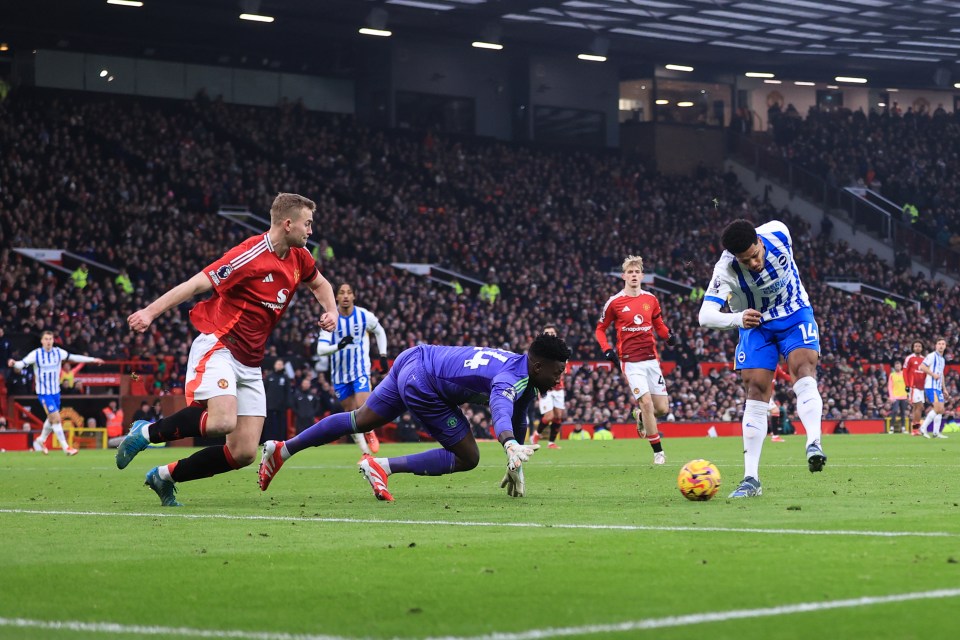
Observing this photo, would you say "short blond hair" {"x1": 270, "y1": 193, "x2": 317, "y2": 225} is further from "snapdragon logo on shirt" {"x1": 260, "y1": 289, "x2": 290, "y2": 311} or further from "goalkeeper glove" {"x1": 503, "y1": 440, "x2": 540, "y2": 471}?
"goalkeeper glove" {"x1": 503, "y1": 440, "x2": 540, "y2": 471}

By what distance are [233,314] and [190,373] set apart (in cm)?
59

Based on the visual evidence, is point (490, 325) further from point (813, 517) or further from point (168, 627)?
point (168, 627)

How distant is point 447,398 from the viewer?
10750mm

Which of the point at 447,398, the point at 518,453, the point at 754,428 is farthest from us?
the point at 754,428

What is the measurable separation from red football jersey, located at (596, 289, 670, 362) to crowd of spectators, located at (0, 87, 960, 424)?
572 inches

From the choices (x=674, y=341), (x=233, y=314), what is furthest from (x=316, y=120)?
(x=233, y=314)

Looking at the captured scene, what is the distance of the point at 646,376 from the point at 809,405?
830cm

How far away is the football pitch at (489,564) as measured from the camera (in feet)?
16.1

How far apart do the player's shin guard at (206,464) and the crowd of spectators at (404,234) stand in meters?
21.5

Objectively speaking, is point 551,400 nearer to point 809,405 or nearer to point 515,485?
point 515,485

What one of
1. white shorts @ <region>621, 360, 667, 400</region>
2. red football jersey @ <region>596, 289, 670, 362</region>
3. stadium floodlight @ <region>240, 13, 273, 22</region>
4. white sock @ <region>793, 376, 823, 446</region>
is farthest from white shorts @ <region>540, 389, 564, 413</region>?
stadium floodlight @ <region>240, 13, 273, 22</region>

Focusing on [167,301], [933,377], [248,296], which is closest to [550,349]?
[248,296]

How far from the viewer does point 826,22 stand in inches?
2078

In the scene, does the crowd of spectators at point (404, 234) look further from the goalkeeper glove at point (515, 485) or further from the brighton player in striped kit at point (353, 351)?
the goalkeeper glove at point (515, 485)
